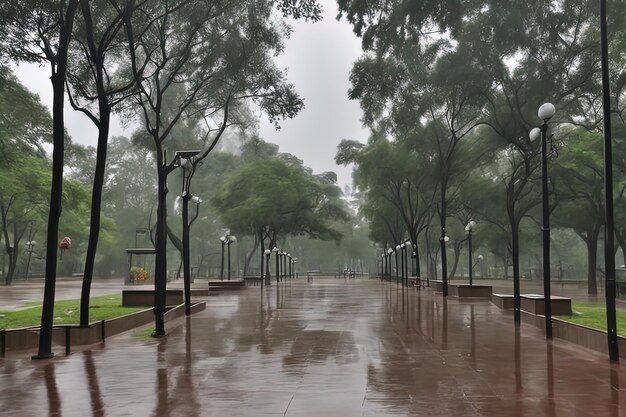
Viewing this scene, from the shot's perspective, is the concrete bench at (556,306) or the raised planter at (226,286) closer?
the concrete bench at (556,306)

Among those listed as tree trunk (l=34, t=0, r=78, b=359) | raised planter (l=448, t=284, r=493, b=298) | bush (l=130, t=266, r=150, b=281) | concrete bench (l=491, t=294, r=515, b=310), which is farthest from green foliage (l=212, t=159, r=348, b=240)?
tree trunk (l=34, t=0, r=78, b=359)

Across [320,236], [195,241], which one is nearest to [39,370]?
[320,236]

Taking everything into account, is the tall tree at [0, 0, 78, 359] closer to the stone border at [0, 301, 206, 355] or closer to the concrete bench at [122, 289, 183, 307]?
the stone border at [0, 301, 206, 355]

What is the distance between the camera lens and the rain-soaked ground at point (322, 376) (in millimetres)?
7141

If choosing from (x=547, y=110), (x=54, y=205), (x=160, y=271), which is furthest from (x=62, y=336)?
(x=547, y=110)

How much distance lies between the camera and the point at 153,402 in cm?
743

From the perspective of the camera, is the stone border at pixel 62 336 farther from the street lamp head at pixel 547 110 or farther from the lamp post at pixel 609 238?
the street lamp head at pixel 547 110

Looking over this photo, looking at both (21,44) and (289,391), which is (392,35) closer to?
(21,44)

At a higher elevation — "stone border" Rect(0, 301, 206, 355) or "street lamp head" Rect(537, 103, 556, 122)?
"street lamp head" Rect(537, 103, 556, 122)

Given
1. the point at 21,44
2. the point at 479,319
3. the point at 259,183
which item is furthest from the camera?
the point at 259,183

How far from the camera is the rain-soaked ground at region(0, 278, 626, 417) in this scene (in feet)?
23.4

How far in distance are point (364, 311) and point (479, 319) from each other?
4.35 metres

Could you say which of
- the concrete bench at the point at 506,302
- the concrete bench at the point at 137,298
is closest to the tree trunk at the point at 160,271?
the concrete bench at the point at 137,298

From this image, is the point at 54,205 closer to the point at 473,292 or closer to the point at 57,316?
the point at 57,316
